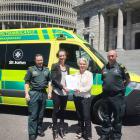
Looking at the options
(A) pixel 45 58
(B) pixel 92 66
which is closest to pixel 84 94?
(B) pixel 92 66

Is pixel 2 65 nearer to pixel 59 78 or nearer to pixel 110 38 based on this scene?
pixel 59 78

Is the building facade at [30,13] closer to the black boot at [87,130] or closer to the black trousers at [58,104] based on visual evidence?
the black trousers at [58,104]

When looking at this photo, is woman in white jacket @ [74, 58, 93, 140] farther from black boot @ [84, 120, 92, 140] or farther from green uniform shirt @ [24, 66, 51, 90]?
green uniform shirt @ [24, 66, 51, 90]

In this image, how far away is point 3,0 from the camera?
9869cm

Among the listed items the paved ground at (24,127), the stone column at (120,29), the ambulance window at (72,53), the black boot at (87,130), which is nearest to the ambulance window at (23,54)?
the ambulance window at (72,53)

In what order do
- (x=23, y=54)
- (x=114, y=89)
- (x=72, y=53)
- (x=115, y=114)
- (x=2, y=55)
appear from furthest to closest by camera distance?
1. (x=2, y=55)
2. (x=23, y=54)
3. (x=72, y=53)
4. (x=115, y=114)
5. (x=114, y=89)

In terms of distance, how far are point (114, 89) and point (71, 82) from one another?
3.12ft

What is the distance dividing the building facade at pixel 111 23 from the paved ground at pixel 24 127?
37447 millimetres

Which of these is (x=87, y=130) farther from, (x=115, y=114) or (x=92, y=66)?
(x=92, y=66)

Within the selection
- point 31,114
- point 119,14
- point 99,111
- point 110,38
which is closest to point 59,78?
point 31,114

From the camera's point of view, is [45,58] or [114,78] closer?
[114,78]

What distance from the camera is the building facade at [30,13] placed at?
95000 millimetres

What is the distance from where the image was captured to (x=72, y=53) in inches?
338

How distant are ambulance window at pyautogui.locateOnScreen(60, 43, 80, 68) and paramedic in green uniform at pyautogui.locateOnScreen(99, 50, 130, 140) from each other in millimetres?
2046
